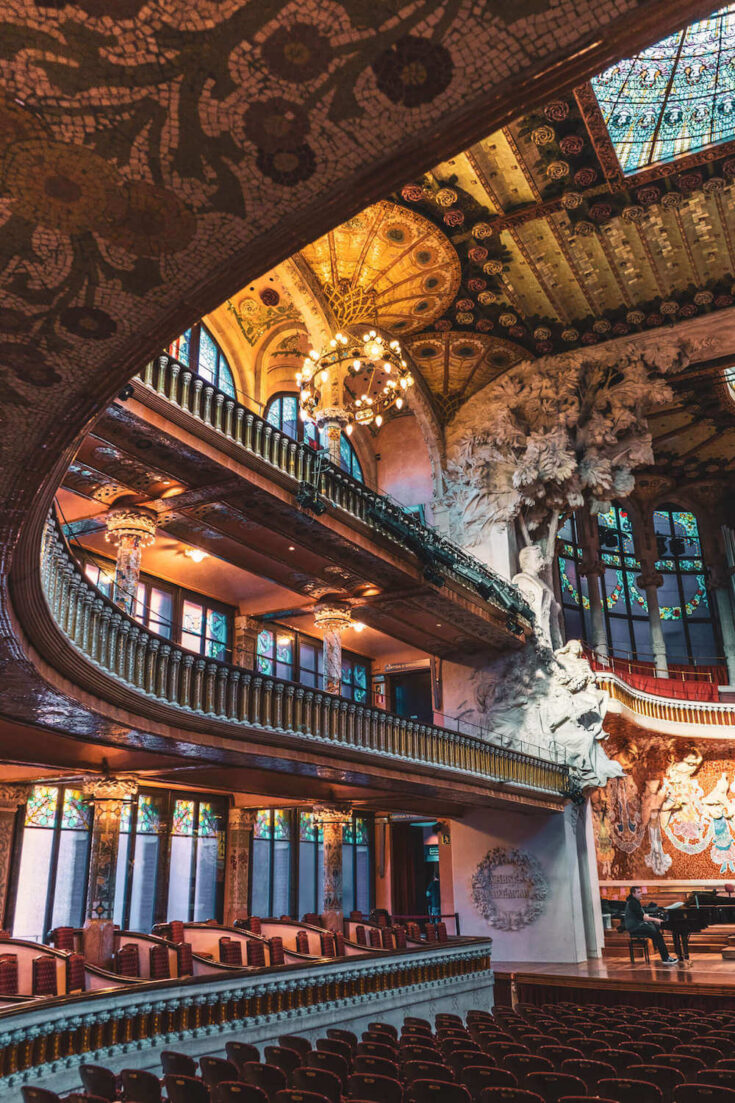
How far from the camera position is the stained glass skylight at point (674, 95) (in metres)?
15.8

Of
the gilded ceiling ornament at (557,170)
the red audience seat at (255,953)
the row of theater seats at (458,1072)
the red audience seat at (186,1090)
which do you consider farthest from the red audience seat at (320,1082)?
the gilded ceiling ornament at (557,170)

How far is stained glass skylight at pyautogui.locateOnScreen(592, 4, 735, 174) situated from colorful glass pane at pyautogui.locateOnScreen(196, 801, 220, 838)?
14.9m

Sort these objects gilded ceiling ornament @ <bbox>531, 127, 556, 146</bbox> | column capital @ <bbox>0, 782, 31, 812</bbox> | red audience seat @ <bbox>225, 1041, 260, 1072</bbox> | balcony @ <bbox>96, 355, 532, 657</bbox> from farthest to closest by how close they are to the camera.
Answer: gilded ceiling ornament @ <bbox>531, 127, 556, 146</bbox> < column capital @ <bbox>0, 782, 31, 812</bbox> < balcony @ <bbox>96, 355, 532, 657</bbox> < red audience seat @ <bbox>225, 1041, 260, 1072</bbox>

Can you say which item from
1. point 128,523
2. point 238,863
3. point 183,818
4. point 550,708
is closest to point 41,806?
point 183,818

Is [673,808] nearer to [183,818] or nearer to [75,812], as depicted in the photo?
[183,818]

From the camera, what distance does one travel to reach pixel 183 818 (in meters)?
16.8

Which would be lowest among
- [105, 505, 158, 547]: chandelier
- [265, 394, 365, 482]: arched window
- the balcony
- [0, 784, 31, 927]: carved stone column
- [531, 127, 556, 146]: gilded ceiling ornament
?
[0, 784, 31, 927]: carved stone column

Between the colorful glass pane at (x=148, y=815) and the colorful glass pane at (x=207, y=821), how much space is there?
116 cm

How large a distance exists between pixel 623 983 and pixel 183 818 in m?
8.40

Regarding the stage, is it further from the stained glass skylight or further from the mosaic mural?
the stained glass skylight

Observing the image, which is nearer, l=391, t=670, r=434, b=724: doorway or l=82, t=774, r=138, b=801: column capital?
l=82, t=774, r=138, b=801: column capital

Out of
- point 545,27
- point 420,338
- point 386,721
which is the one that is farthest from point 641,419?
point 545,27

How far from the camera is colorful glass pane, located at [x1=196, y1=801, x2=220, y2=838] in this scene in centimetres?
1717

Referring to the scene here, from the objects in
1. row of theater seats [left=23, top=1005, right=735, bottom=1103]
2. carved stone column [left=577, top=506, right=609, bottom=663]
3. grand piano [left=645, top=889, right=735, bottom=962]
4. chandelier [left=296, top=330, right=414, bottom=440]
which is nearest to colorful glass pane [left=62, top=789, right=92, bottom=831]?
row of theater seats [left=23, top=1005, right=735, bottom=1103]
